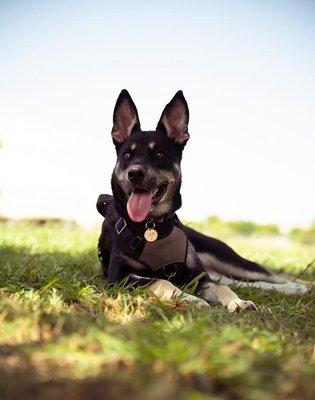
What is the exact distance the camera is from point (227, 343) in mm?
2535

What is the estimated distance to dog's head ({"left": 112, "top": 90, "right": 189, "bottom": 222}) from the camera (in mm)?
4586

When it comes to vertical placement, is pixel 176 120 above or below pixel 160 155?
above

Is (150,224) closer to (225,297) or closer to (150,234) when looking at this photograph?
(150,234)

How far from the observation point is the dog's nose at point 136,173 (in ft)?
14.6

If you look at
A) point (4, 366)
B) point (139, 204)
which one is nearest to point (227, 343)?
point (4, 366)

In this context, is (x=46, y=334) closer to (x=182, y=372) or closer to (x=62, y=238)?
(x=182, y=372)

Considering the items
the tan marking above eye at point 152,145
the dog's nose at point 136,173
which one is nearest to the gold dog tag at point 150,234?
the dog's nose at point 136,173

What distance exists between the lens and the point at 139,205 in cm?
461

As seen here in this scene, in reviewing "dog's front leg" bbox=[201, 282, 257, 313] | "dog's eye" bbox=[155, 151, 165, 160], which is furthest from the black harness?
"dog's eye" bbox=[155, 151, 165, 160]

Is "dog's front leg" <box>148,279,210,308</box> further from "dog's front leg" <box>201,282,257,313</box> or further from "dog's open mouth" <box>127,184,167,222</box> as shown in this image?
"dog's open mouth" <box>127,184,167,222</box>

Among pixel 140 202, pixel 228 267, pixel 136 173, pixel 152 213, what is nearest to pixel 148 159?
pixel 136 173

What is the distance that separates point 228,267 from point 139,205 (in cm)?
175

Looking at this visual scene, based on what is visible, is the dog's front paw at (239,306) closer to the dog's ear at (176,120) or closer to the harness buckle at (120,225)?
the harness buckle at (120,225)

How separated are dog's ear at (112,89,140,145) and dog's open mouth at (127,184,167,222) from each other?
28.3 inches
